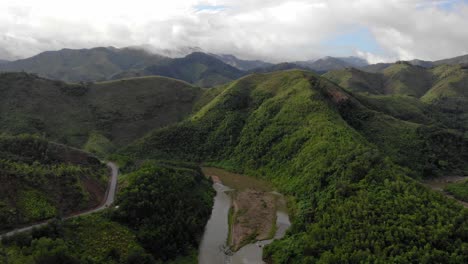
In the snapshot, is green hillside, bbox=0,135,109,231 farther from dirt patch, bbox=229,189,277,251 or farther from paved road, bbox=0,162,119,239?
dirt patch, bbox=229,189,277,251

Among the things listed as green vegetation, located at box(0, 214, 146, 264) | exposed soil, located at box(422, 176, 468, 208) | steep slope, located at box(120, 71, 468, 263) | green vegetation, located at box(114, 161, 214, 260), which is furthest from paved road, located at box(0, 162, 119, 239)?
exposed soil, located at box(422, 176, 468, 208)

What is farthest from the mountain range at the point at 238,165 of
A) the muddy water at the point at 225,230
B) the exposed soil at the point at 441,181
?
the muddy water at the point at 225,230

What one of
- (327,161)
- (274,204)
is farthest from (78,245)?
(327,161)

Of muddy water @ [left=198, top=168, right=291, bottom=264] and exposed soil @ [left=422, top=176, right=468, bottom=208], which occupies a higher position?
exposed soil @ [left=422, top=176, right=468, bottom=208]

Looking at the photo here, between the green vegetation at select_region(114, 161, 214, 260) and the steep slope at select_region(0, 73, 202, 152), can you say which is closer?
the green vegetation at select_region(114, 161, 214, 260)

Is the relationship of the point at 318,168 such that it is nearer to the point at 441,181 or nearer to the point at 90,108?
the point at 441,181

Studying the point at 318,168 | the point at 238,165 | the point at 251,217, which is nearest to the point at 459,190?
the point at 318,168

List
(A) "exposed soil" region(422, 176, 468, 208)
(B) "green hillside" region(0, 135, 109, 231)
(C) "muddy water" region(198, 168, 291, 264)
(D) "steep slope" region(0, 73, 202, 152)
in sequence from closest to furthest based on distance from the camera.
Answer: (B) "green hillside" region(0, 135, 109, 231), (C) "muddy water" region(198, 168, 291, 264), (A) "exposed soil" region(422, 176, 468, 208), (D) "steep slope" region(0, 73, 202, 152)

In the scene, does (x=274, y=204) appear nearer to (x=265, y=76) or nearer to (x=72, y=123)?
(x=265, y=76)
